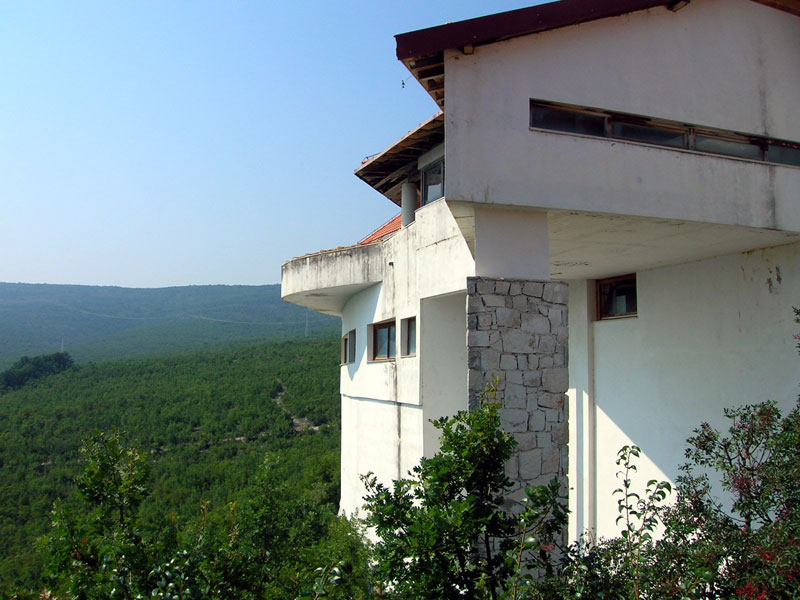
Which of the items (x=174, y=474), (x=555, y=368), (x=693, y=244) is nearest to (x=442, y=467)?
(x=555, y=368)

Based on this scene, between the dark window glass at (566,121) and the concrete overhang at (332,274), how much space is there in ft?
17.2

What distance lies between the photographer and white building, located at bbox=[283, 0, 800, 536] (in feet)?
24.1

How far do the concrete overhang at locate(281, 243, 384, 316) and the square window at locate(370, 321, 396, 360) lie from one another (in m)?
0.83

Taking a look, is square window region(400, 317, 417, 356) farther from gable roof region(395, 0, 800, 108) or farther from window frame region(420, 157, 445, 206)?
gable roof region(395, 0, 800, 108)

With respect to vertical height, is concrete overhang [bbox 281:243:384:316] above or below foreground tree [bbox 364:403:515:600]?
above

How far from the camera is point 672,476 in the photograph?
421 inches

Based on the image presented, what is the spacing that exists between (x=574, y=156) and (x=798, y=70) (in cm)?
373

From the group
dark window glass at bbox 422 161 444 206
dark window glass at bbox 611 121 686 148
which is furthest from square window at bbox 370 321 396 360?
dark window glass at bbox 611 121 686 148

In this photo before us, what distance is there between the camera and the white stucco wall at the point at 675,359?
30.5 feet

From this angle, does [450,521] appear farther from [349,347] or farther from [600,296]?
[349,347]

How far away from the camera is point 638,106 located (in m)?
7.98

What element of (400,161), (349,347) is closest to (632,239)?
(400,161)

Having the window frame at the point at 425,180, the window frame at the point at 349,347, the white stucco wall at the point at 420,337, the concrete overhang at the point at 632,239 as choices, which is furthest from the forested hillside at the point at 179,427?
the concrete overhang at the point at 632,239

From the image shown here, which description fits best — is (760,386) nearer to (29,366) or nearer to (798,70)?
(798,70)
